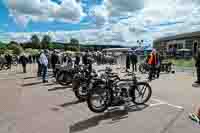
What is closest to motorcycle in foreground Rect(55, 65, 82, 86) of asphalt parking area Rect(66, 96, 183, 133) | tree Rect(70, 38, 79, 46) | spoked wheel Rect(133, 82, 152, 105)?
asphalt parking area Rect(66, 96, 183, 133)

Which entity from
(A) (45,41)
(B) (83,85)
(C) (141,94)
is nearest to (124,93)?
(C) (141,94)

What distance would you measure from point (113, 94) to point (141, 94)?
1.09 metres

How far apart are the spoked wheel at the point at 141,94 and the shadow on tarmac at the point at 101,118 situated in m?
0.37

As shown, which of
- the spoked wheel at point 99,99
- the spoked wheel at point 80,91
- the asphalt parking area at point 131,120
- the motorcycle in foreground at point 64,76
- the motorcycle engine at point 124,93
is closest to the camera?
the asphalt parking area at point 131,120

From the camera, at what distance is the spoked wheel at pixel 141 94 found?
6.76m

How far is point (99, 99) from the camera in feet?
20.2

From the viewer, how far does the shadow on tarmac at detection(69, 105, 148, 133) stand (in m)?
4.88

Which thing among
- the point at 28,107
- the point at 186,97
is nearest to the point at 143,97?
the point at 186,97

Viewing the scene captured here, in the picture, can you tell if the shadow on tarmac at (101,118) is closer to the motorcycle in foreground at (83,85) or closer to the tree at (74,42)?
the motorcycle in foreground at (83,85)

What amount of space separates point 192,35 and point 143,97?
172 ft

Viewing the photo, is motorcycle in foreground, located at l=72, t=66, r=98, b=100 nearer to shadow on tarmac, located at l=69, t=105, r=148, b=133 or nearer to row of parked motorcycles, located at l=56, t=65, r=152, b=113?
row of parked motorcycles, located at l=56, t=65, r=152, b=113

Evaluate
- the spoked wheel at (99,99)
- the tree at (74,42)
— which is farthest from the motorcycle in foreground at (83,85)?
the tree at (74,42)

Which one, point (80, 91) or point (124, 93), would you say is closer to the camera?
point (124, 93)

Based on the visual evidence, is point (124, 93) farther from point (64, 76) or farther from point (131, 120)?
point (64, 76)
